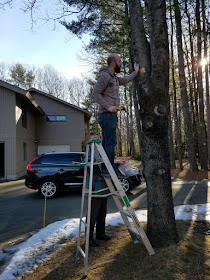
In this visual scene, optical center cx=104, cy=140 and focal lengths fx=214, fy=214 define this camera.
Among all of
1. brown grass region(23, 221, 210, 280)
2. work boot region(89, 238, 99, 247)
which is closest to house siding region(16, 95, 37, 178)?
work boot region(89, 238, 99, 247)

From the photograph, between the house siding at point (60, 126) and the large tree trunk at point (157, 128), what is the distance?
16.4 meters

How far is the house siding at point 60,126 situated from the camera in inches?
754

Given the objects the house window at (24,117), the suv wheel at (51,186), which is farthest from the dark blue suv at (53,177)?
the house window at (24,117)

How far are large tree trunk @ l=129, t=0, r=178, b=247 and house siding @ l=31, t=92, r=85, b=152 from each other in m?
16.4

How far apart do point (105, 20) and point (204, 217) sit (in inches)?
440

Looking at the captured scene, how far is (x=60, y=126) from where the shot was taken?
1922cm

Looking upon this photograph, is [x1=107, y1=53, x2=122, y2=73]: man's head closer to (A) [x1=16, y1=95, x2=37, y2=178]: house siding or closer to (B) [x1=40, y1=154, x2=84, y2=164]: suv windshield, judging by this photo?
(B) [x1=40, y1=154, x2=84, y2=164]: suv windshield

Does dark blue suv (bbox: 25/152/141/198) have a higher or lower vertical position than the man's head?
lower

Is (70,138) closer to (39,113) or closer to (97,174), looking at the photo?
(39,113)

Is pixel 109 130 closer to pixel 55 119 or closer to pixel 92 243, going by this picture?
pixel 92 243

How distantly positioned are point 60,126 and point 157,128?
55.6 ft

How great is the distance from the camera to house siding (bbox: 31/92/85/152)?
19.2 metres

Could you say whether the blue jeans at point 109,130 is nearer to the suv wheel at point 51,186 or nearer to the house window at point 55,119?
the suv wheel at point 51,186

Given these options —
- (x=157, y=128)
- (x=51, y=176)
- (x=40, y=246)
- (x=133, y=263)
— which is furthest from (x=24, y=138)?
(x=133, y=263)
